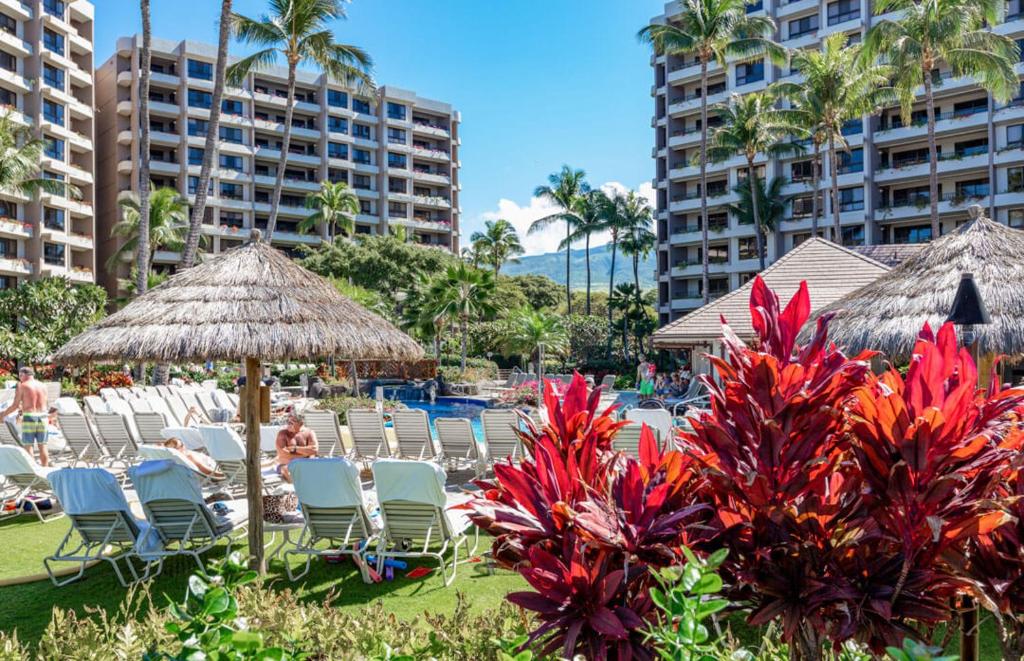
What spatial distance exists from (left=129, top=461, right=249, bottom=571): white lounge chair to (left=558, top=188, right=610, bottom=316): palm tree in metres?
47.6

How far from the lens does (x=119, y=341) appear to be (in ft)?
22.6

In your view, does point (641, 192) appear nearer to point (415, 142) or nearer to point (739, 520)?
point (415, 142)

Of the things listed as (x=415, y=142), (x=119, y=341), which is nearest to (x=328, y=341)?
(x=119, y=341)

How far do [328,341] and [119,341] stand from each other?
1822 millimetres

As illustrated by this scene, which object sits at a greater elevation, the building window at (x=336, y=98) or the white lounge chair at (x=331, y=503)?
the building window at (x=336, y=98)

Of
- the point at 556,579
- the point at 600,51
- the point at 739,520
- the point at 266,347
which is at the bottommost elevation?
the point at 556,579

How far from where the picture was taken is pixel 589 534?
205 cm

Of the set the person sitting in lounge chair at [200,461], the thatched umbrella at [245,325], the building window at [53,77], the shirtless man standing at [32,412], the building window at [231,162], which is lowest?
the person sitting in lounge chair at [200,461]

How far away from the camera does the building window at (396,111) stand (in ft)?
221

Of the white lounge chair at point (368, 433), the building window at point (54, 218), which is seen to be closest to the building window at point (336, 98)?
the building window at point (54, 218)

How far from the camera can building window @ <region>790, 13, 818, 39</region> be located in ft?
158

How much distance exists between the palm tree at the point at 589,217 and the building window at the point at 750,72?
1133cm

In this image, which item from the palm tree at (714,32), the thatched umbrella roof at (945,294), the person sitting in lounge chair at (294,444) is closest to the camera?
the thatched umbrella roof at (945,294)

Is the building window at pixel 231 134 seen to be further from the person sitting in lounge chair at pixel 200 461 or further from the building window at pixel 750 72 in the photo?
the person sitting in lounge chair at pixel 200 461
